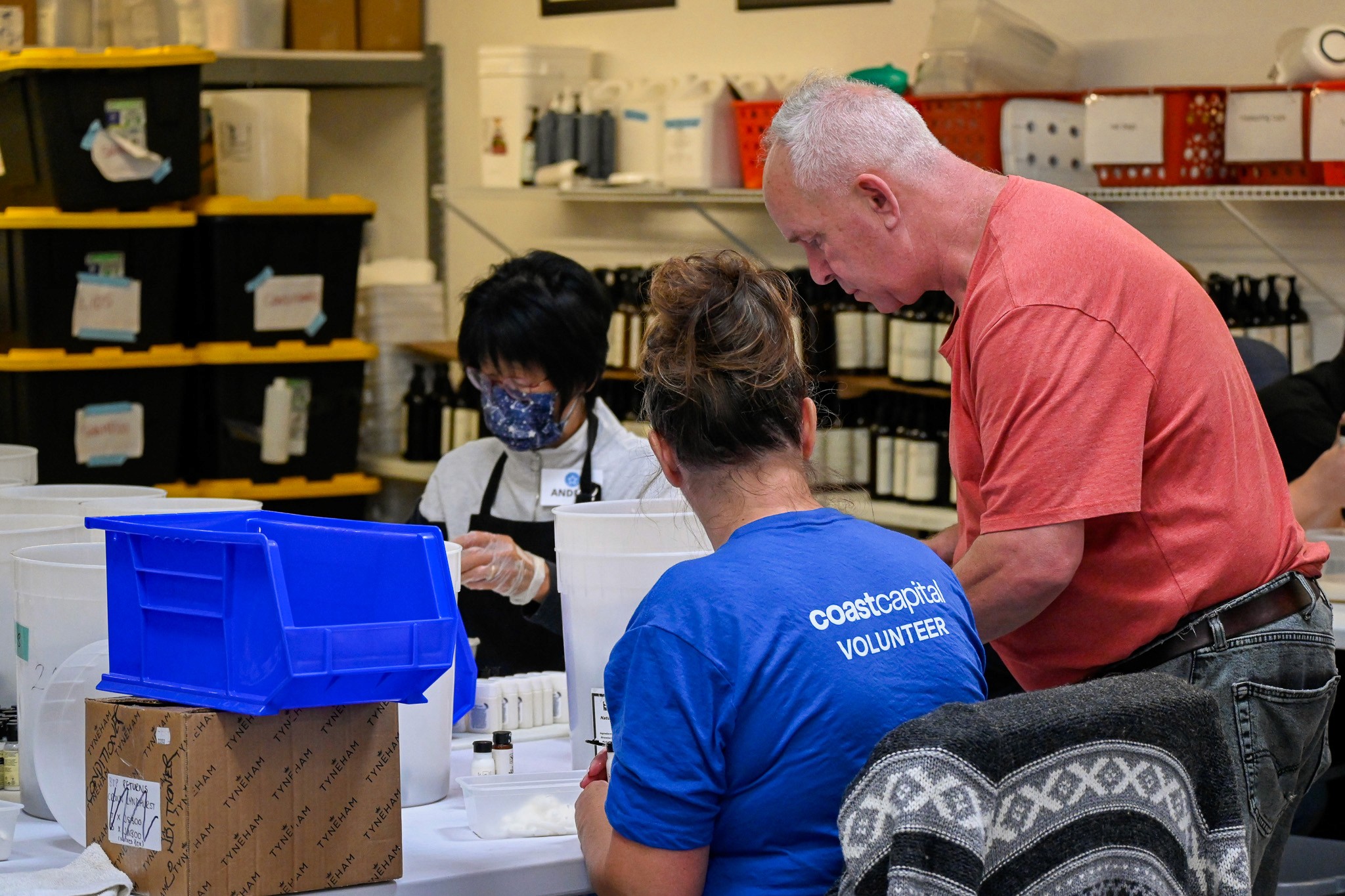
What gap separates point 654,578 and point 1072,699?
0.73 metres

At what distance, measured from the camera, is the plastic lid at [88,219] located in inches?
186

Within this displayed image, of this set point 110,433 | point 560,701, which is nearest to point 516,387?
point 560,701

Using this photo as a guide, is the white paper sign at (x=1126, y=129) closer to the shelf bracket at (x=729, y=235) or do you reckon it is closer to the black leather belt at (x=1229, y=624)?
the shelf bracket at (x=729, y=235)

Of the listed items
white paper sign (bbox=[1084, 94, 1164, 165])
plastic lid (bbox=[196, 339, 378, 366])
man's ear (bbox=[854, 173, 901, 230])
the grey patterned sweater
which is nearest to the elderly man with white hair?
man's ear (bbox=[854, 173, 901, 230])

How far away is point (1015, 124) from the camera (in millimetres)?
4094

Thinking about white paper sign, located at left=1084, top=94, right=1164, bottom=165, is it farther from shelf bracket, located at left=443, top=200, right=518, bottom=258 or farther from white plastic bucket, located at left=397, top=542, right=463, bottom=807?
white plastic bucket, located at left=397, top=542, right=463, bottom=807

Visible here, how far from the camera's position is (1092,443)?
1.83m

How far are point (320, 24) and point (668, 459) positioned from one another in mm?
4650

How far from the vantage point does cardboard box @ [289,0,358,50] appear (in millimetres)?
5789

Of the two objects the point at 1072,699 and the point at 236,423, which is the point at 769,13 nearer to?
the point at 236,423

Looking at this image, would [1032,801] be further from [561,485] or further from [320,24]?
[320,24]

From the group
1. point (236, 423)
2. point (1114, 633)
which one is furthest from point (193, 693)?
point (236, 423)

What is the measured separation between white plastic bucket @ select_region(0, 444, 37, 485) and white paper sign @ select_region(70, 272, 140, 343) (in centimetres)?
213

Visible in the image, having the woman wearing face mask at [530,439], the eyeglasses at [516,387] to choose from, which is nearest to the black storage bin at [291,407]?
the woman wearing face mask at [530,439]
